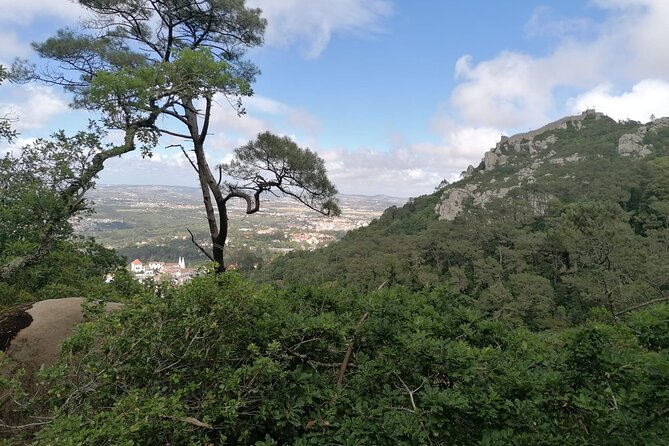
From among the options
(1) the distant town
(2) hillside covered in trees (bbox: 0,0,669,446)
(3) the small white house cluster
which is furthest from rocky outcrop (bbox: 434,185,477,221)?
(3) the small white house cluster

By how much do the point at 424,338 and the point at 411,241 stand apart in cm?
4773

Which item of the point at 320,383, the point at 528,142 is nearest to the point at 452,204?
the point at 528,142

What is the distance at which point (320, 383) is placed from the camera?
2.59m

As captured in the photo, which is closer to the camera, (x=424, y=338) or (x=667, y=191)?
(x=424, y=338)

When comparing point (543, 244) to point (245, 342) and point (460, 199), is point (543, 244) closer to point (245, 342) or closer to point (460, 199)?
point (460, 199)

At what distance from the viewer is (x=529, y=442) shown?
209cm

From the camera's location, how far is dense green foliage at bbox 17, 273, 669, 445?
2.03 m

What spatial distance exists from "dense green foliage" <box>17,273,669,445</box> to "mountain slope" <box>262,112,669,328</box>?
1543 mm

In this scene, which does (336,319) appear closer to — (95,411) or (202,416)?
(202,416)

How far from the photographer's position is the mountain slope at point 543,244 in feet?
101

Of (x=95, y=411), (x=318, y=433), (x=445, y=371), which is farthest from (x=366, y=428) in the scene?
(x=95, y=411)

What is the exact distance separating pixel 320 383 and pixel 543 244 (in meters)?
44.9

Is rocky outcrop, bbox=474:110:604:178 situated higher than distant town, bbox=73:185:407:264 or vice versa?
rocky outcrop, bbox=474:110:604:178

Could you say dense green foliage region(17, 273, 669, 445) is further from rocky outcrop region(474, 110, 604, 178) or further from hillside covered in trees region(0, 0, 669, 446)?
rocky outcrop region(474, 110, 604, 178)
